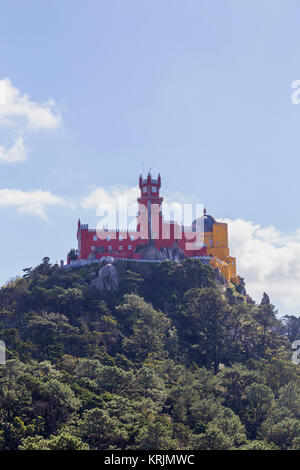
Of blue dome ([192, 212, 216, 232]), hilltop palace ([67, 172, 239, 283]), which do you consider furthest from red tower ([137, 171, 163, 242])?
blue dome ([192, 212, 216, 232])

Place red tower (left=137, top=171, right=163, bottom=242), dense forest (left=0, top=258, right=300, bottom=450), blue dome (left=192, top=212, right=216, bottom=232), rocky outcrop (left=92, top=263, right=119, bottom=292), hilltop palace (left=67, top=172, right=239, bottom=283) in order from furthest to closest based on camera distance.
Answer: blue dome (left=192, top=212, right=216, bottom=232) → red tower (left=137, top=171, right=163, bottom=242) → hilltop palace (left=67, top=172, right=239, bottom=283) → rocky outcrop (left=92, top=263, right=119, bottom=292) → dense forest (left=0, top=258, right=300, bottom=450)

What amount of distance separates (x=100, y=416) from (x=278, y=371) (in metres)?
28.4

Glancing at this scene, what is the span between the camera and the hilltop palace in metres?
99.6

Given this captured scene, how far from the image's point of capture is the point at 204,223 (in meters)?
106

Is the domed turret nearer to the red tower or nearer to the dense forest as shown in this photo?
the red tower

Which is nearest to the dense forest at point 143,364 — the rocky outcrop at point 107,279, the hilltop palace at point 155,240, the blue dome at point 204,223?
the rocky outcrop at point 107,279

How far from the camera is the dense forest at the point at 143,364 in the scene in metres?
54.9

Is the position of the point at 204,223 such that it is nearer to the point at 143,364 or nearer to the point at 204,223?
the point at 204,223

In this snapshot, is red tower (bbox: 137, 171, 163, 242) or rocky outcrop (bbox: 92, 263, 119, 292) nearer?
rocky outcrop (bbox: 92, 263, 119, 292)

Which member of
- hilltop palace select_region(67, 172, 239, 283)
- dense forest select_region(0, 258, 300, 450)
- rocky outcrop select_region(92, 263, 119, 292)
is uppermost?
hilltop palace select_region(67, 172, 239, 283)

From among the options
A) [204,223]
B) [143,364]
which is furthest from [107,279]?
[204,223]

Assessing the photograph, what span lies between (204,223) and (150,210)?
993 centimetres
